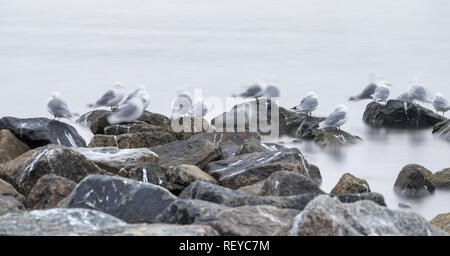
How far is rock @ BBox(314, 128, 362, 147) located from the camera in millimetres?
10891

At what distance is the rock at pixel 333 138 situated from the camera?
10.9 metres

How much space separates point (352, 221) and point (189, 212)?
1.04 m

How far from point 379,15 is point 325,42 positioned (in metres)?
10.1

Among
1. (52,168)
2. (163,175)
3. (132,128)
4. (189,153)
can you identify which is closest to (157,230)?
(163,175)

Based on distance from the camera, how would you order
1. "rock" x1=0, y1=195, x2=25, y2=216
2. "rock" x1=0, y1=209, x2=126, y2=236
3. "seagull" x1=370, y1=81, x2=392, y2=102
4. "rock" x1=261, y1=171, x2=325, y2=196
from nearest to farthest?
"rock" x1=0, y1=209, x2=126, y2=236 → "rock" x1=0, y1=195, x2=25, y2=216 → "rock" x1=261, y1=171, x2=325, y2=196 → "seagull" x1=370, y1=81, x2=392, y2=102

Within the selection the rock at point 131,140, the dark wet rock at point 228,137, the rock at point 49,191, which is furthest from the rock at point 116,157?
the dark wet rock at point 228,137

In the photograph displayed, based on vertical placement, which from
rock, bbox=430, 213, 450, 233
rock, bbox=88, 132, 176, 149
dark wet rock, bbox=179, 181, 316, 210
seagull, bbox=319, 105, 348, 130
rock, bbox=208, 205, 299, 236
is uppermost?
rock, bbox=208, 205, 299, 236

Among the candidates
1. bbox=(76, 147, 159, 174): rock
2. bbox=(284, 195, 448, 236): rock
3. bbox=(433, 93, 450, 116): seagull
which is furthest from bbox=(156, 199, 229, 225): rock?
bbox=(433, 93, 450, 116): seagull

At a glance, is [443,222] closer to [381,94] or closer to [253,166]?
[253,166]

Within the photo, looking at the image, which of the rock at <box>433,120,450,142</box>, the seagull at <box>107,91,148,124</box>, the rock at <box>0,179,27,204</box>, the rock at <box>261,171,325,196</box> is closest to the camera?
the rock at <box>261,171,325,196</box>

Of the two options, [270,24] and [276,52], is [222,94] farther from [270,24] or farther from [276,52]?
[270,24]

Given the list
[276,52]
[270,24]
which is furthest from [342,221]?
[270,24]

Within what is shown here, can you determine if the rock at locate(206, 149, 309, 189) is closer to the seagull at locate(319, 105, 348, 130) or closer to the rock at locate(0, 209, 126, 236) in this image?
the rock at locate(0, 209, 126, 236)

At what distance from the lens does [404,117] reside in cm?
1245
